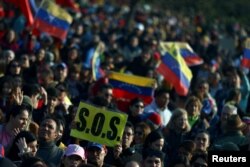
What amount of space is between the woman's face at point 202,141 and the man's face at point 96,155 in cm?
177

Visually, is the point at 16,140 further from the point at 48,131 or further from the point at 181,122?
the point at 181,122

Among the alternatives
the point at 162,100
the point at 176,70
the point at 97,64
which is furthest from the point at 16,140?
the point at 97,64

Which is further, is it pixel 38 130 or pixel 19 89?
pixel 19 89

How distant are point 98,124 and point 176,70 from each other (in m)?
5.94

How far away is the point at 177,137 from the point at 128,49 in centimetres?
1261

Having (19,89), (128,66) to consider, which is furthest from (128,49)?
(19,89)

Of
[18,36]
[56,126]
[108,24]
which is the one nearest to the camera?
[56,126]

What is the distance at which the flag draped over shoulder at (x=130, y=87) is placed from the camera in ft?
55.3

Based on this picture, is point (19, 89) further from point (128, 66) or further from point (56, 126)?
point (128, 66)

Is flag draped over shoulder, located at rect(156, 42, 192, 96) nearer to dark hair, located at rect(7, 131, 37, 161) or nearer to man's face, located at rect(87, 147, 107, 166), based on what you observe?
man's face, located at rect(87, 147, 107, 166)

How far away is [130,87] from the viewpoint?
17016 millimetres

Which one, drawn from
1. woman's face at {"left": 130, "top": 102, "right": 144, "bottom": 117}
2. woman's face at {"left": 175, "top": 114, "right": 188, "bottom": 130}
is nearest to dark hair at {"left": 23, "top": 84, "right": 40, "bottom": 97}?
woman's face at {"left": 130, "top": 102, "right": 144, "bottom": 117}

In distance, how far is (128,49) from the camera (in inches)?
1039

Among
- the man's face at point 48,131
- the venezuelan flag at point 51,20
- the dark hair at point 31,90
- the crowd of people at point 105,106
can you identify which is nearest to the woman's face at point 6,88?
the crowd of people at point 105,106
